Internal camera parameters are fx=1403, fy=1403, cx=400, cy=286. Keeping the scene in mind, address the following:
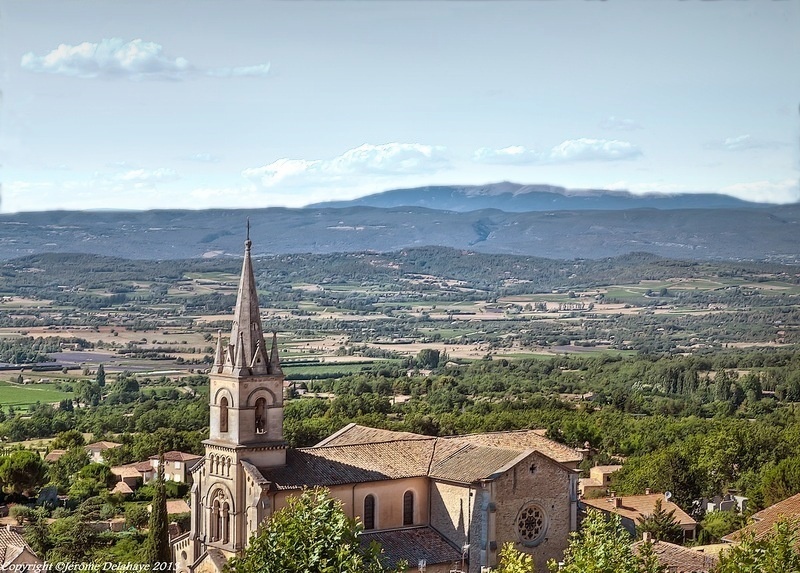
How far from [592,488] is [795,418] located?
33419mm

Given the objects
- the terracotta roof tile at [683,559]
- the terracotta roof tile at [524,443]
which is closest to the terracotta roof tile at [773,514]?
the terracotta roof tile at [683,559]

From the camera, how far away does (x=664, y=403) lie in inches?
4272

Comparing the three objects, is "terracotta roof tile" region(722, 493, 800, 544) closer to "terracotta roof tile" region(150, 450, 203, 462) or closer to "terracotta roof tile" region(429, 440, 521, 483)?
"terracotta roof tile" region(429, 440, 521, 483)

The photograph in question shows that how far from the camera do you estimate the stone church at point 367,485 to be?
42438 mm

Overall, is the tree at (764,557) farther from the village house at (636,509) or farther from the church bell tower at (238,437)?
the village house at (636,509)

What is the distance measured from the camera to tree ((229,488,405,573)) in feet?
97.7

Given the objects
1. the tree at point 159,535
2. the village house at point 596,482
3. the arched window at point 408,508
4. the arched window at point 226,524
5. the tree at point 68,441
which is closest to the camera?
the arched window at point 226,524

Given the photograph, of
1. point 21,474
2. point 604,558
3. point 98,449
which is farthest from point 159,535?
point 98,449

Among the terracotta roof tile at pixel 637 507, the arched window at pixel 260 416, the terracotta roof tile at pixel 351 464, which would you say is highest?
the arched window at pixel 260 416

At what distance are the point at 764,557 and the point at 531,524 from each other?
15.7 metres

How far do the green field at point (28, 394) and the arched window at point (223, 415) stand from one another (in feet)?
291

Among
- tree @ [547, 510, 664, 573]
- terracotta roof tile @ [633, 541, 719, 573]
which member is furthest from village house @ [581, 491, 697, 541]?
tree @ [547, 510, 664, 573]

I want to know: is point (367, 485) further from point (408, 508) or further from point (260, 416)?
point (260, 416)

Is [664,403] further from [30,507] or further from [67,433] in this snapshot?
[30,507]
